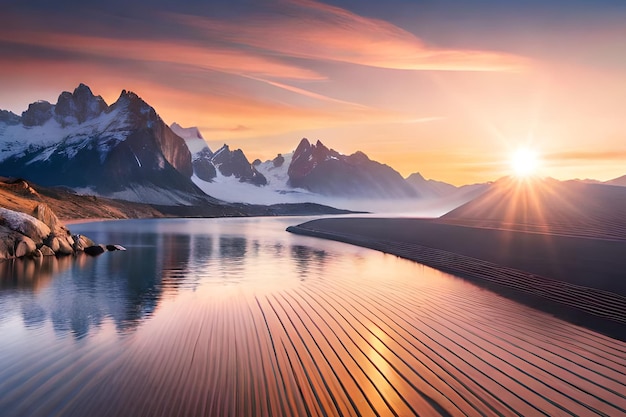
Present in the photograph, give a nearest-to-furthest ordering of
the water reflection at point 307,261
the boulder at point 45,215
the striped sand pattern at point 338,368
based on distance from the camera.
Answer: the striped sand pattern at point 338,368, the water reflection at point 307,261, the boulder at point 45,215

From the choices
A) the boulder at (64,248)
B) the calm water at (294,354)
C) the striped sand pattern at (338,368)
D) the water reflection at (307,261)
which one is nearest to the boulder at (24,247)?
the boulder at (64,248)

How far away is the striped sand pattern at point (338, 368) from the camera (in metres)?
10.9

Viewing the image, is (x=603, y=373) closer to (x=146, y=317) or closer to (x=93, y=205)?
(x=146, y=317)

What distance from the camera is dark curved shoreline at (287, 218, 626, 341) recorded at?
21328 millimetres

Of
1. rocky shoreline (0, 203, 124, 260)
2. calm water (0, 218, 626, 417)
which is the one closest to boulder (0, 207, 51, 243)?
rocky shoreline (0, 203, 124, 260)

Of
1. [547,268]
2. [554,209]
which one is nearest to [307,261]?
[547,268]

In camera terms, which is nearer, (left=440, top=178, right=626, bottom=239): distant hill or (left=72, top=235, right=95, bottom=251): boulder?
(left=440, top=178, right=626, bottom=239): distant hill

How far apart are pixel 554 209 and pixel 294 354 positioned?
53936 mm

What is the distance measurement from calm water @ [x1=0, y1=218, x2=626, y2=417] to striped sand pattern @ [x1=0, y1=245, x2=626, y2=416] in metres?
0.05

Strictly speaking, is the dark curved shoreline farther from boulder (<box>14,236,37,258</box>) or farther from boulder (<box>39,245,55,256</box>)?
boulder (<box>14,236,37,258</box>)

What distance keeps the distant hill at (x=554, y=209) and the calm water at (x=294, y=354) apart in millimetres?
26507

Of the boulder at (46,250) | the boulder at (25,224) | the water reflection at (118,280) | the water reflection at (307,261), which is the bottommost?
the water reflection at (118,280)

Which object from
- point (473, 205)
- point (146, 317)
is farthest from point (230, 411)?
point (473, 205)

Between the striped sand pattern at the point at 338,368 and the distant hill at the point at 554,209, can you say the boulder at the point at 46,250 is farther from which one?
the distant hill at the point at 554,209
